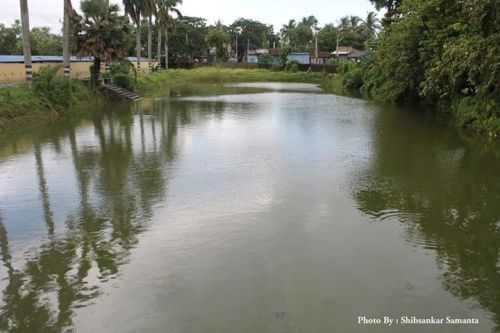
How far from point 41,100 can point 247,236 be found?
63.4 feet

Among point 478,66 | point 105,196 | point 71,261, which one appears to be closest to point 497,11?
point 478,66

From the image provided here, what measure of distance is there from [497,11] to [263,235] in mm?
13575

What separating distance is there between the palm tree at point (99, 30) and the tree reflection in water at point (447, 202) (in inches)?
747

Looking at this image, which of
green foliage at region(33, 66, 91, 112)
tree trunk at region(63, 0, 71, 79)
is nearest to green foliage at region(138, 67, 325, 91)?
tree trunk at region(63, 0, 71, 79)

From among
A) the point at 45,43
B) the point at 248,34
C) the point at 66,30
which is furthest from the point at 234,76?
the point at 66,30

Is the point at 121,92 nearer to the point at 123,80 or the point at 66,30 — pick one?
the point at 123,80

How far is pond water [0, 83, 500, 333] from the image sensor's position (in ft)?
22.3

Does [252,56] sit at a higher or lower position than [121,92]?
higher

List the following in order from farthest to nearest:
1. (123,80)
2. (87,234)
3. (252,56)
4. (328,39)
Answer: (252,56) < (328,39) < (123,80) < (87,234)

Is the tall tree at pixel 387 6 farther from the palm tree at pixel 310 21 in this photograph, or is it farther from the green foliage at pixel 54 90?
the palm tree at pixel 310 21

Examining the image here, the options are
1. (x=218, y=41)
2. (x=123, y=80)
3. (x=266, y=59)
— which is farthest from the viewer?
(x=218, y=41)

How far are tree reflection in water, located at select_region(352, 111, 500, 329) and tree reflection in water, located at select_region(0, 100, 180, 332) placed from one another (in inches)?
210

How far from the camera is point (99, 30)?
2983 cm

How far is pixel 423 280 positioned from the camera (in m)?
7.59
